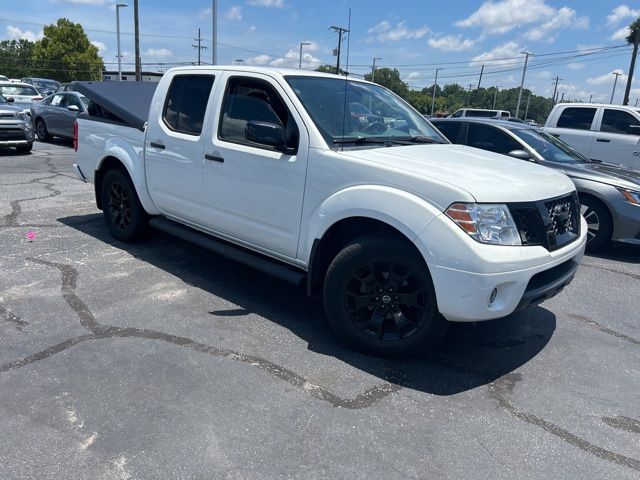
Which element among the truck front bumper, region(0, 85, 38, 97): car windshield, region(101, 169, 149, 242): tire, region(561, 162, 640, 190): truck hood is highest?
region(0, 85, 38, 97): car windshield

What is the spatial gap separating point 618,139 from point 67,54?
5265cm

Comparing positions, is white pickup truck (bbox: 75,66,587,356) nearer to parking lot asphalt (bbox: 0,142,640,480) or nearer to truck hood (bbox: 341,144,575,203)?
truck hood (bbox: 341,144,575,203)

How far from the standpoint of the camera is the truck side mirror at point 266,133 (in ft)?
12.1

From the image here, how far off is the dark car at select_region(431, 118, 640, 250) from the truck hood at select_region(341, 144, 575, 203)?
3.09 metres

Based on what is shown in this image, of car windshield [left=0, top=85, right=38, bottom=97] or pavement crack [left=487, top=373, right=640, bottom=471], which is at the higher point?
car windshield [left=0, top=85, right=38, bottom=97]

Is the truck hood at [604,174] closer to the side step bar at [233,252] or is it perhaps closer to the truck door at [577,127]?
the truck door at [577,127]

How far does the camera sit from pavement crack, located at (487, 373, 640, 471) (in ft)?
8.89

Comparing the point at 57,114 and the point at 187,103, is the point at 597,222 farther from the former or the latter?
the point at 57,114

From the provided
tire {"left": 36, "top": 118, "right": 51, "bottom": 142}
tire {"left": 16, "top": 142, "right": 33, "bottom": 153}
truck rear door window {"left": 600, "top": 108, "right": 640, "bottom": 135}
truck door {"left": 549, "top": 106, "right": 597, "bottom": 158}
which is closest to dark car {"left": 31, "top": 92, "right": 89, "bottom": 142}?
tire {"left": 36, "top": 118, "right": 51, "bottom": 142}

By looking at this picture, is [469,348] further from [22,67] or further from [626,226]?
[22,67]

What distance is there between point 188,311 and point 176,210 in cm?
117

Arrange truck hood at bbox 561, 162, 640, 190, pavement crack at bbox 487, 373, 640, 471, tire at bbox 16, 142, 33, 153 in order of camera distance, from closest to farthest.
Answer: pavement crack at bbox 487, 373, 640, 471
truck hood at bbox 561, 162, 640, 190
tire at bbox 16, 142, 33, 153

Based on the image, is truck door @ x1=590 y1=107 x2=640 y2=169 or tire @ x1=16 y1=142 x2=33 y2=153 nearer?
truck door @ x1=590 y1=107 x2=640 y2=169

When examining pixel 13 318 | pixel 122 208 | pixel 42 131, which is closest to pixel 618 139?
pixel 122 208
